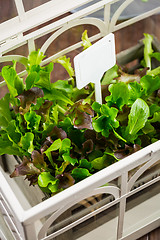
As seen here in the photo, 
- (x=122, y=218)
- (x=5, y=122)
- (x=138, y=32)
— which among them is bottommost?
(x=122, y=218)

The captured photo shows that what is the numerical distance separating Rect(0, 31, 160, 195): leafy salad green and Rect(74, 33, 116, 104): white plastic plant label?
4cm

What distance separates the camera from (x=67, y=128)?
0.81 metres

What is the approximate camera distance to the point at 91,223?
2.77 feet

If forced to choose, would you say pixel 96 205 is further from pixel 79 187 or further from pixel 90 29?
pixel 90 29

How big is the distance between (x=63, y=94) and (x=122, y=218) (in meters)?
0.27

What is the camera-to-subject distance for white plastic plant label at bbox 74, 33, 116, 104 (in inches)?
29.0

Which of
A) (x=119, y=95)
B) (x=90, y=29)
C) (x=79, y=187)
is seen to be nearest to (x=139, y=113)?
(x=119, y=95)

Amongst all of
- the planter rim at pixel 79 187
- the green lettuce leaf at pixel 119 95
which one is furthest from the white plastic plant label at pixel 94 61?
the planter rim at pixel 79 187

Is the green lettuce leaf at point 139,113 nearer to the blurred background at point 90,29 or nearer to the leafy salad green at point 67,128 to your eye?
the leafy salad green at point 67,128

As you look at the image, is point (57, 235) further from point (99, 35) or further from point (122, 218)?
point (99, 35)

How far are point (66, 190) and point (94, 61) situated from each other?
224 millimetres

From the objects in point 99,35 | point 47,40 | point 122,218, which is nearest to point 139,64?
point 99,35

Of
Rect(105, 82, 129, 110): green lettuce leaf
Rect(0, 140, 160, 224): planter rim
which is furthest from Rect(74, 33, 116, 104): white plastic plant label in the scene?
Rect(0, 140, 160, 224): planter rim

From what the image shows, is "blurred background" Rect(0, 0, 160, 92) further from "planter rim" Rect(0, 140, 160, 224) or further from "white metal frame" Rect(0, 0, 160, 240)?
"planter rim" Rect(0, 140, 160, 224)
